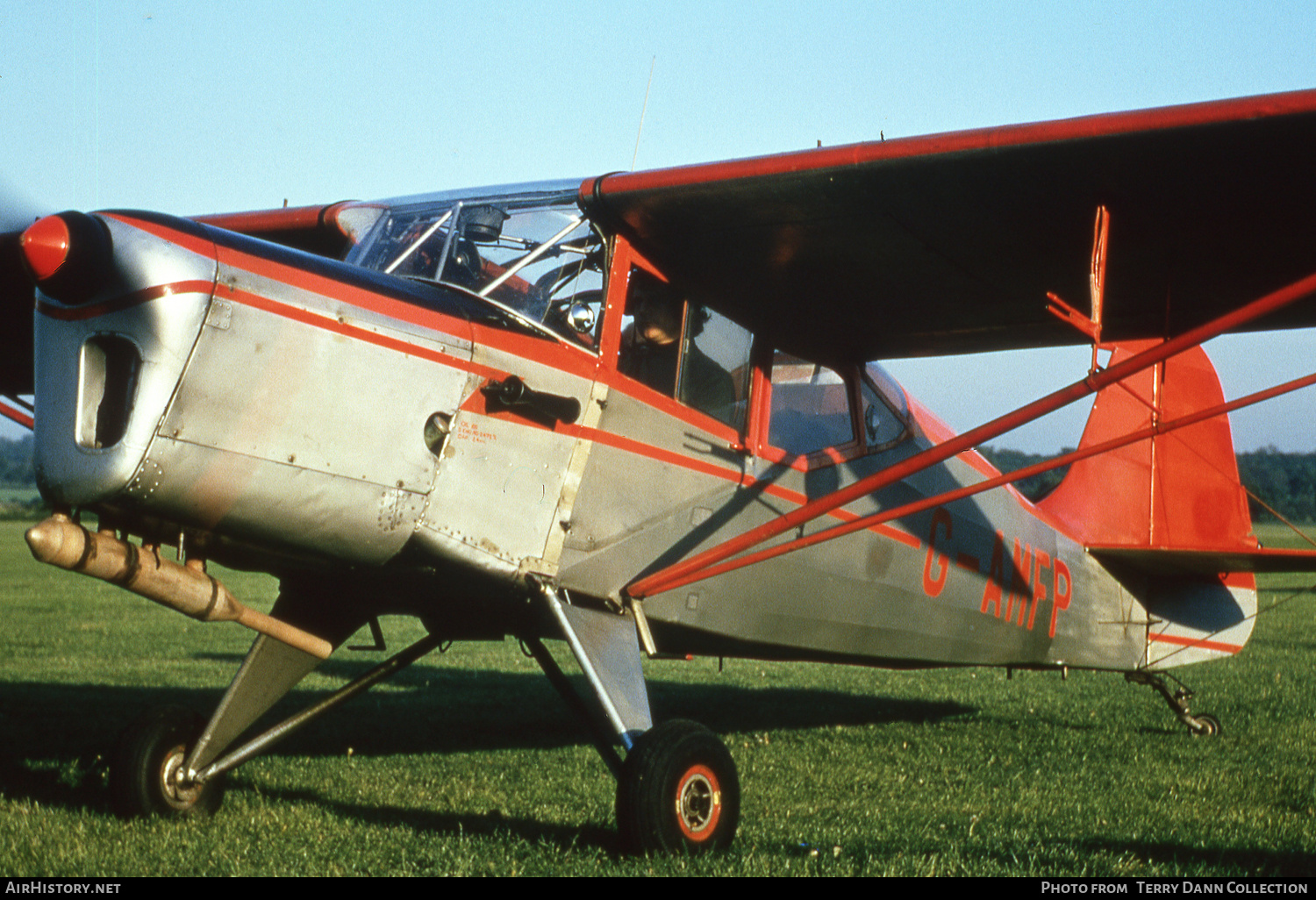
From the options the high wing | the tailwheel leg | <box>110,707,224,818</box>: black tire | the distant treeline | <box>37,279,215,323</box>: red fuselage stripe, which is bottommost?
<box>110,707,224,818</box>: black tire

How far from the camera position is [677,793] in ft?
12.8

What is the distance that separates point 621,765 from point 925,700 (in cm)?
593

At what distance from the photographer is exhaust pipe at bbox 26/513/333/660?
11.0ft

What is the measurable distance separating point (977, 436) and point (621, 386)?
1.41 metres

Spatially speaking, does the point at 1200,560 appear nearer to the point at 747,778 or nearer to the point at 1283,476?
the point at 747,778

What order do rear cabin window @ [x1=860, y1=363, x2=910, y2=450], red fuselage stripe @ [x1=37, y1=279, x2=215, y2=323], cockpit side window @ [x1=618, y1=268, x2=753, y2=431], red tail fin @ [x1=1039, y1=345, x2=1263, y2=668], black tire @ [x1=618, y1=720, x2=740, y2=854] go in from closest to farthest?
red fuselage stripe @ [x1=37, y1=279, x2=215, y2=323]
black tire @ [x1=618, y1=720, x2=740, y2=854]
cockpit side window @ [x1=618, y1=268, x2=753, y2=431]
rear cabin window @ [x1=860, y1=363, x2=910, y2=450]
red tail fin @ [x1=1039, y1=345, x2=1263, y2=668]

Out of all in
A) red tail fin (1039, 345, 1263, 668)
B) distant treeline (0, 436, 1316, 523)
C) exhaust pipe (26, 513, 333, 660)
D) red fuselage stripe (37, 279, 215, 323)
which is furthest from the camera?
distant treeline (0, 436, 1316, 523)

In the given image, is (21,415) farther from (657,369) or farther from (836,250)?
(836,250)

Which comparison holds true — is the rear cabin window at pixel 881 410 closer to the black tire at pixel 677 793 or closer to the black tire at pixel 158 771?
the black tire at pixel 677 793

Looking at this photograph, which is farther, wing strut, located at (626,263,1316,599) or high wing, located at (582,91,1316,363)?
high wing, located at (582,91,1316,363)

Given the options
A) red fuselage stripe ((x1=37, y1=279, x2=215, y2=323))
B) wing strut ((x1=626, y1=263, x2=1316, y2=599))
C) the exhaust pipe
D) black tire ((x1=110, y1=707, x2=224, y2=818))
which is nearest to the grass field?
black tire ((x1=110, y1=707, x2=224, y2=818))

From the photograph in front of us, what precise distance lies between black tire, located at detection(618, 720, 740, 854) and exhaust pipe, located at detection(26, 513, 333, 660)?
4.88 ft

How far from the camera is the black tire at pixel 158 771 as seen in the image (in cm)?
452

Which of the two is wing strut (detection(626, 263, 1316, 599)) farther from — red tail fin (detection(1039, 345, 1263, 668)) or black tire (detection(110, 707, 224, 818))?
red tail fin (detection(1039, 345, 1263, 668))
